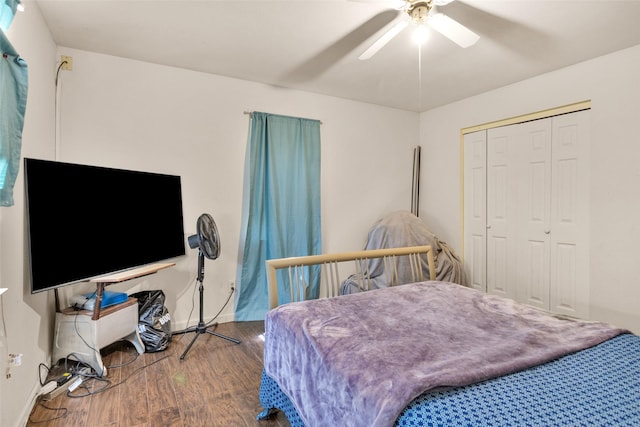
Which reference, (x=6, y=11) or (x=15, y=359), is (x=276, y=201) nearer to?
(x=15, y=359)

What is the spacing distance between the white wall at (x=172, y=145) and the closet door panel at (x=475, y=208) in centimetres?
108

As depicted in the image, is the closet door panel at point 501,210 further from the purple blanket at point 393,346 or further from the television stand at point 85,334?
the television stand at point 85,334

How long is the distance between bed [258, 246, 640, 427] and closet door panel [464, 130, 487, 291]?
2121mm

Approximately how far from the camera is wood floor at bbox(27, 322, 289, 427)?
1793 mm

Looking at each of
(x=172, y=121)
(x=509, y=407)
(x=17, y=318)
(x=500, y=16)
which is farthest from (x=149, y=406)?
(x=500, y=16)

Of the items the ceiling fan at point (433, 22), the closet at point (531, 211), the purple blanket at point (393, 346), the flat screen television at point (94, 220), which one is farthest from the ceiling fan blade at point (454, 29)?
the flat screen television at point (94, 220)

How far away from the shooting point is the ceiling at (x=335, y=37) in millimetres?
2129

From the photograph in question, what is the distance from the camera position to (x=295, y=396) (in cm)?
147

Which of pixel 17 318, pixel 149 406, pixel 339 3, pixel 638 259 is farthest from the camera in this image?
pixel 638 259

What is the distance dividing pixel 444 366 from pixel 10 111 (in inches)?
81.1

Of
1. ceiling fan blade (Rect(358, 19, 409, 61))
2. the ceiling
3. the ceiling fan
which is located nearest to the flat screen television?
the ceiling

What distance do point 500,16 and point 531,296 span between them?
8.77ft

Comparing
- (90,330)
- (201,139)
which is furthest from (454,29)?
(90,330)

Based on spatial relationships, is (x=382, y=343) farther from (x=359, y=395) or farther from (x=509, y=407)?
(x=509, y=407)
